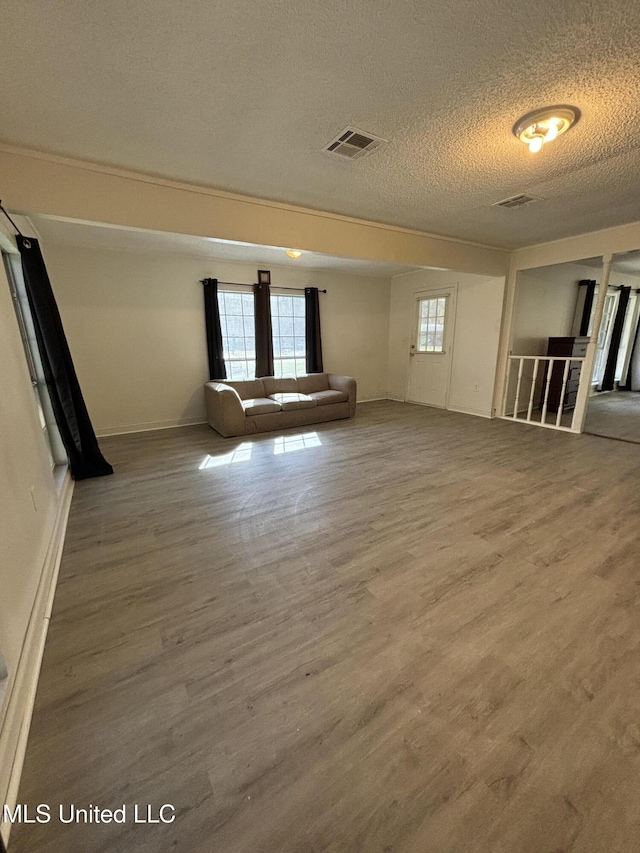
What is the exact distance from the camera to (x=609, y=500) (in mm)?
2770

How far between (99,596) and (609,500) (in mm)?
3662

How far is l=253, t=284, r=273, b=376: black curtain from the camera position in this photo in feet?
17.8

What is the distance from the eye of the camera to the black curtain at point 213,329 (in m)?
5.03

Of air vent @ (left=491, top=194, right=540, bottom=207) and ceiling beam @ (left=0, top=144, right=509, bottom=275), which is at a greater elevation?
air vent @ (left=491, top=194, right=540, bottom=207)

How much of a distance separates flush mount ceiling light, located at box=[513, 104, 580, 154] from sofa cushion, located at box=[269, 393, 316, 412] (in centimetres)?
365

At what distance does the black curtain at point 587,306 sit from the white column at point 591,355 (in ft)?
7.01

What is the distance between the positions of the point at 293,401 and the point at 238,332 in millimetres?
1533

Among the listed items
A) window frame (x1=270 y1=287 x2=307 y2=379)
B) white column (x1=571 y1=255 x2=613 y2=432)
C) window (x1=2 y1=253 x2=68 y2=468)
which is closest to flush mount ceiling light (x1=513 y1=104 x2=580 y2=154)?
white column (x1=571 y1=255 x2=613 y2=432)

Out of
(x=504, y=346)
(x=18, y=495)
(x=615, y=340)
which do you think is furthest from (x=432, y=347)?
(x=18, y=495)

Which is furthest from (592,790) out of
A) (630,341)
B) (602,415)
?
Result: (630,341)

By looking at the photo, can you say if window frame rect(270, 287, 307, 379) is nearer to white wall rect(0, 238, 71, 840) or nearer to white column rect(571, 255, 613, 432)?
white wall rect(0, 238, 71, 840)

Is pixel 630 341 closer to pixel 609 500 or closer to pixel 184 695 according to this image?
pixel 609 500

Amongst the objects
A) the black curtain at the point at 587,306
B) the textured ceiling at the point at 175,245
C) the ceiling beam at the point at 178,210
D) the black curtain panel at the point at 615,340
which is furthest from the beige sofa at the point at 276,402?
the black curtain panel at the point at 615,340

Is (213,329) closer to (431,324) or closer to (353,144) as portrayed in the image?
(353,144)
